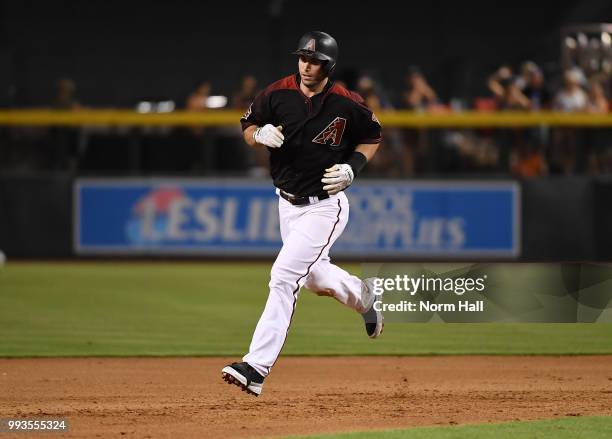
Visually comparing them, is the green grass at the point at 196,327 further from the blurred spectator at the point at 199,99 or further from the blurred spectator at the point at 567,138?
the blurred spectator at the point at 567,138

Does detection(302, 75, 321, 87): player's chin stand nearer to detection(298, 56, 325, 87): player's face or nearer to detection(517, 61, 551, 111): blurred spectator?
detection(298, 56, 325, 87): player's face

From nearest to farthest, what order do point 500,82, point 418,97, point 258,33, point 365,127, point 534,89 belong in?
point 365,127
point 534,89
point 418,97
point 500,82
point 258,33

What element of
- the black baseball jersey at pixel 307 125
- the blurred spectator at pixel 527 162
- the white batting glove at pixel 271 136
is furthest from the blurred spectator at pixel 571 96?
the white batting glove at pixel 271 136

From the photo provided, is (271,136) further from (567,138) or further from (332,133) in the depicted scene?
(567,138)

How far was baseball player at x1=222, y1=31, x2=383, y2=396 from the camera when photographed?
6.62 m

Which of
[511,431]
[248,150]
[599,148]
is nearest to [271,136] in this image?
[511,431]

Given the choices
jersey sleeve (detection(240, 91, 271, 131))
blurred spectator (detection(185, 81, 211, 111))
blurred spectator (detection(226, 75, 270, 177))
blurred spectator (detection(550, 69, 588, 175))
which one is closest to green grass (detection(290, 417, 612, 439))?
jersey sleeve (detection(240, 91, 271, 131))

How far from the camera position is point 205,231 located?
17750mm

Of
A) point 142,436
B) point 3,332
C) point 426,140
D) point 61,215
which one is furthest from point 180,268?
point 142,436

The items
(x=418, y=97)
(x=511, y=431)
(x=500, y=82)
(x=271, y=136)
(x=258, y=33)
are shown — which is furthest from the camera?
(x=258, y=33)

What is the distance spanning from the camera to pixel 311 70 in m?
6.72

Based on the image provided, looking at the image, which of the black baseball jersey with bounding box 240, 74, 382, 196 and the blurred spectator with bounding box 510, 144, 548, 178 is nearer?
the black baseball jersey with bounding box 240, 74, 382, 196

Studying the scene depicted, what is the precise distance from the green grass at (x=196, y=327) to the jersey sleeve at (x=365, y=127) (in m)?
2.76

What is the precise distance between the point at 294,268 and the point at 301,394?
3.10 feet
